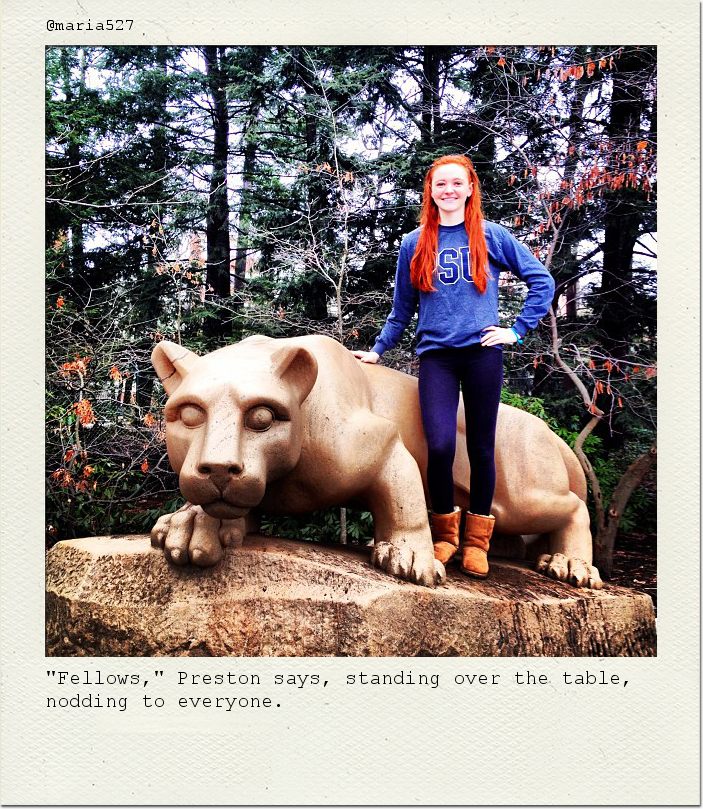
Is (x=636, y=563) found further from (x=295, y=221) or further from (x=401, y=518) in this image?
(x=295, y=221)

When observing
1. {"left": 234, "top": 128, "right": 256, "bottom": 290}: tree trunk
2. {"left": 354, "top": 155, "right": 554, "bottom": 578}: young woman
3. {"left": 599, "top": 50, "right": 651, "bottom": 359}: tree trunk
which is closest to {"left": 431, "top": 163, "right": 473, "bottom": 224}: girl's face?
{"left": 354, "top": 155, "right": 554, "bottom": 578}: young woman

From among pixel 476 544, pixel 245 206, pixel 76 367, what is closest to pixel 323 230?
pixel 245 206

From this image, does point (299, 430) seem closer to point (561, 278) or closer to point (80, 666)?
point (80, 666)

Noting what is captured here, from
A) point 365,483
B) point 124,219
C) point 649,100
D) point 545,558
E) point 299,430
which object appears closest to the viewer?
point 299,430

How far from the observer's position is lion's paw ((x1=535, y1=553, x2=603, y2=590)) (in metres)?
3.37

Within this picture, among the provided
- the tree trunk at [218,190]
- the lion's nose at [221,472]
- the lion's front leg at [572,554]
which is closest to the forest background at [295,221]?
the tree trunk at [218,190]

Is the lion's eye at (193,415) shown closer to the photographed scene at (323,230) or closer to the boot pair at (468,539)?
the boot pair at (468,539)

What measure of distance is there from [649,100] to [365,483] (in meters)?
3.80

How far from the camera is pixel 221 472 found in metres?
2.44

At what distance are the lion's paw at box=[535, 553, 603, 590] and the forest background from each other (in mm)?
1659

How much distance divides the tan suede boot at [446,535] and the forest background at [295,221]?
1.94 meters

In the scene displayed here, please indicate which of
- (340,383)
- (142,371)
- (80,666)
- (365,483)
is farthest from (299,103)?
(80,666)

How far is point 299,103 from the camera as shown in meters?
5.27

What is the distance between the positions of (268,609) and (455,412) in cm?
119
